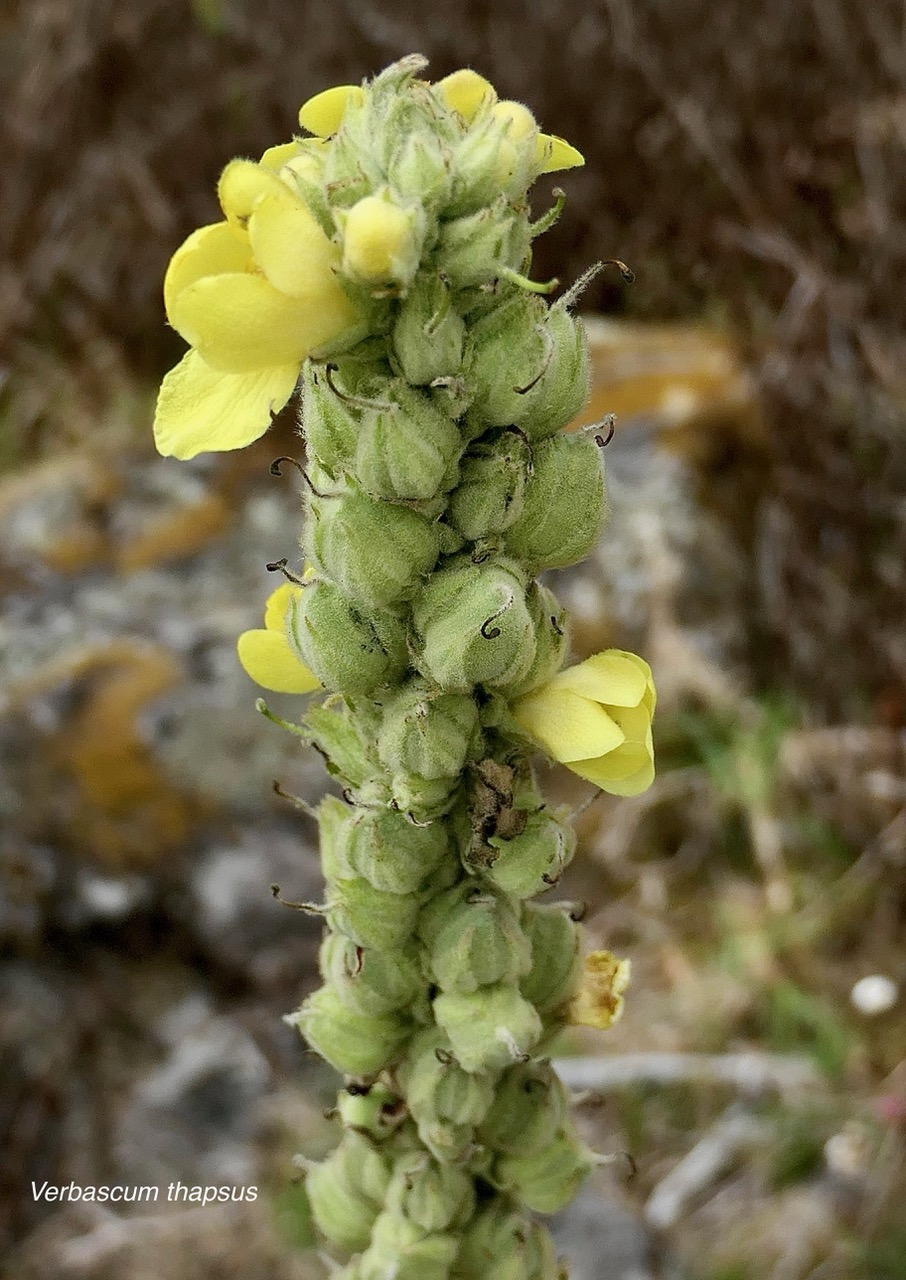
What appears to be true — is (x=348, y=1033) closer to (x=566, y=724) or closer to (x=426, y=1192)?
(x=426, y=1192)

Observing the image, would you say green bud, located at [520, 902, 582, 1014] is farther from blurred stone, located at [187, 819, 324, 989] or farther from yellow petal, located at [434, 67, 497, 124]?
blurred stone, located at [187, 819, 324, 989]

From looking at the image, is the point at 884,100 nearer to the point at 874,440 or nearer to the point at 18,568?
the point at 874,440

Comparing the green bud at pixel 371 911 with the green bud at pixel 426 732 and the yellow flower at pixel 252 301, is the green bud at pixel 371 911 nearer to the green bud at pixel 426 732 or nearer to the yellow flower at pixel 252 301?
the green bud at pixel 426 732

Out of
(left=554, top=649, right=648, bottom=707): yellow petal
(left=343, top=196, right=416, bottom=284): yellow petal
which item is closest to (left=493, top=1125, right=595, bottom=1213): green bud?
(left=554, top=649, right=648, bottom=707): yellow petal

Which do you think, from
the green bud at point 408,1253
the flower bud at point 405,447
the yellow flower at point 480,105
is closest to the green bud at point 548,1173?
the green bud at point 408,1253

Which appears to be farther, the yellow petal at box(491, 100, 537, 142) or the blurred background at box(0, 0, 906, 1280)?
the blurred background at box(0, 0, 906, 1280)

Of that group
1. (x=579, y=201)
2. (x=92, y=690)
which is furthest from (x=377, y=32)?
(x=92, y=690)

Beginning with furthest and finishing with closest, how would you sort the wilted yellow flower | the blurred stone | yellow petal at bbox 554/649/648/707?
the blurred stone → the wilted yellow flower → yellow petal at bbox 554/649/648/707
